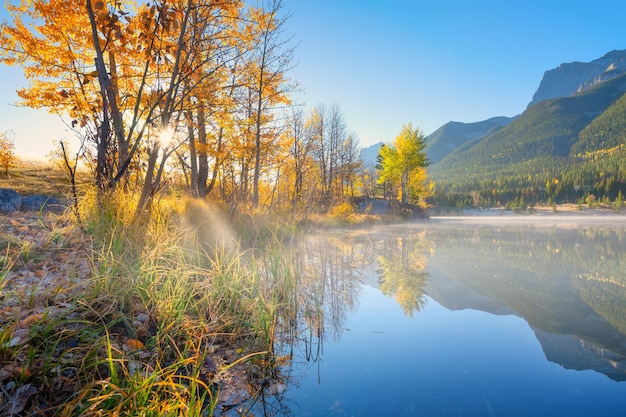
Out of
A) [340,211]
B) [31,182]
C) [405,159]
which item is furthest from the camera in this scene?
[405,159]

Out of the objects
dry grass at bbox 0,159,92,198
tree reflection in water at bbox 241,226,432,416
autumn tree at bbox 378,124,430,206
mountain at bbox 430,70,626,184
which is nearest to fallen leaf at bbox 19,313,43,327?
tree reflection in water at bbox 241,226,432,416

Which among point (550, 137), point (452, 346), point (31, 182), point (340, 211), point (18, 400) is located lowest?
point (452, 346)

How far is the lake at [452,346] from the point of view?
2.07 metres

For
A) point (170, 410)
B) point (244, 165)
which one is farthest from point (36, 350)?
point (244, 165)

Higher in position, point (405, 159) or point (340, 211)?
point (405, 159)

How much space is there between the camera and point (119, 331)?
7.34 ft

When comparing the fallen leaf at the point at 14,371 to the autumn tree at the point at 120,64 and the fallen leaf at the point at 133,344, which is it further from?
the autumn tree at the point at 120,64

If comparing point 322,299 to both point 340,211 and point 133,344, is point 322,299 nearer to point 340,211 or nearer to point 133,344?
point 133,344

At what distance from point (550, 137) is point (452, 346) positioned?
140m

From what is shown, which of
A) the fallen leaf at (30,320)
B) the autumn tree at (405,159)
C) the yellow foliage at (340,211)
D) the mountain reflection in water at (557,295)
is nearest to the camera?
the fallen leaf at (30,320)

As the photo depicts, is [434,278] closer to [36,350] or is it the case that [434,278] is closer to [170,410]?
[170,410]

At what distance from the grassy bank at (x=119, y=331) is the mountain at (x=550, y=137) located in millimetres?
115107

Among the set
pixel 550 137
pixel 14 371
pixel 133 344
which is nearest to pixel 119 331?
pixel 133 344

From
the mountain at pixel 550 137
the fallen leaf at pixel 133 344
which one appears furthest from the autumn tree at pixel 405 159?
the mountain at pixel 550 137
